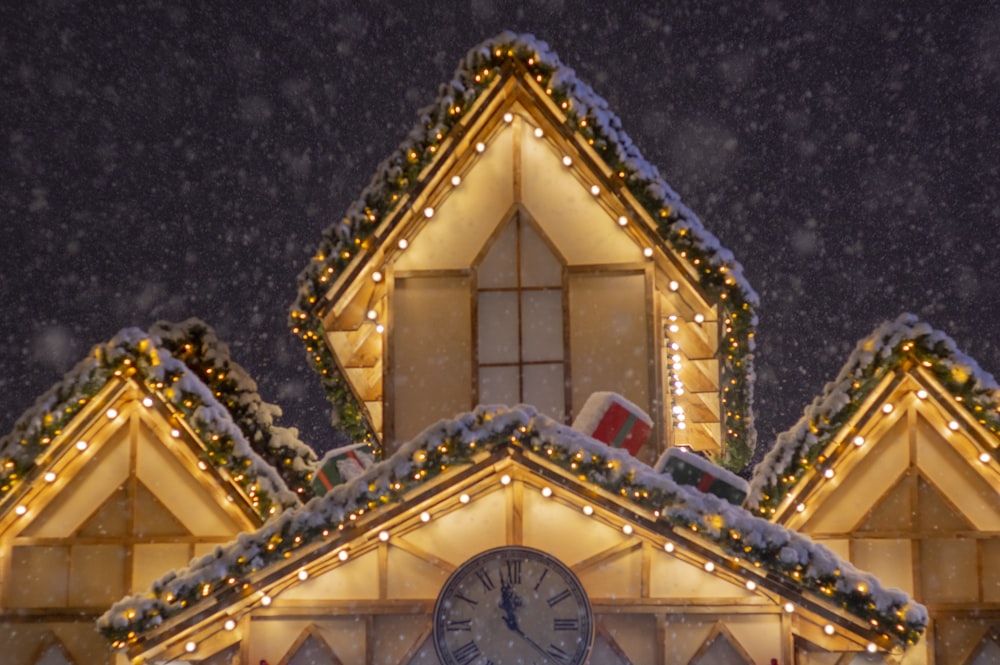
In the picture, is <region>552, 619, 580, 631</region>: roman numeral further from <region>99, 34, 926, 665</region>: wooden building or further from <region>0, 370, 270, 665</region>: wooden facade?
<region>0, 370, 270, 665</region>: wooden facade

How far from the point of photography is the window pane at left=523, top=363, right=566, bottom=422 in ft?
52.1

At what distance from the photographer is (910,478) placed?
49.5 feet

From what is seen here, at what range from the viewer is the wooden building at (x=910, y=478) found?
14.8 metres

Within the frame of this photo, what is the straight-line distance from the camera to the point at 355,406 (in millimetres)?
18375

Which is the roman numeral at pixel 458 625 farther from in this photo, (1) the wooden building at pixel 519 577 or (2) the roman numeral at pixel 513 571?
(2) the roman numeral at pixel 513 571

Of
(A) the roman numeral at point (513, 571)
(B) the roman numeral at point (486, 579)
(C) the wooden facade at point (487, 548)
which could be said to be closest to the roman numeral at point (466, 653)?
(C) the wooden facade at point (487, 548)

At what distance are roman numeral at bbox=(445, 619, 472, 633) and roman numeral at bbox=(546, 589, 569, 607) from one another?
2.19 feet

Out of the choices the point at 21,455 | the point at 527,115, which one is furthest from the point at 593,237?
the point at 21,455

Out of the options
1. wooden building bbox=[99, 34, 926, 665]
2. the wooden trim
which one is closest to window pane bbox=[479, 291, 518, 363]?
wooden building bbox=[99, 34, 926, 665]

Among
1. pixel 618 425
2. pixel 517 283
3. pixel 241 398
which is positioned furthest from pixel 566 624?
pixel 241 398

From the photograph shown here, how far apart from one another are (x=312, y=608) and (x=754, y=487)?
4.56 m

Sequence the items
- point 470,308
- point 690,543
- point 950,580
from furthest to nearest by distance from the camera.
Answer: point 470,308 → point 950,580 → point 690,543

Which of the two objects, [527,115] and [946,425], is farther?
[527,115]

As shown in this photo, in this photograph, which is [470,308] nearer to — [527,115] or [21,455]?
[527,115]
